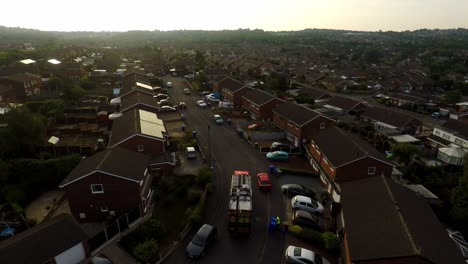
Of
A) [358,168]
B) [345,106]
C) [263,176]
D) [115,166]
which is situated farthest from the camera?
[345,106]

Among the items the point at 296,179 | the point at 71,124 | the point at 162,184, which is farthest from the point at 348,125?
the point at 71,124

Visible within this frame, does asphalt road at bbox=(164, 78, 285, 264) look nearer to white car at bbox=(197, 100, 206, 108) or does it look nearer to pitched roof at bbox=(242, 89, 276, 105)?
pitched roof at bbox=(242, 89, 276, 105)

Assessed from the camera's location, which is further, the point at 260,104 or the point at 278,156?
the point at 260,104

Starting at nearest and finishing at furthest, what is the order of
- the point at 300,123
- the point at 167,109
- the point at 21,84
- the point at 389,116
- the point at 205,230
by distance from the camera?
the point at 205,230
the point at 300,123
the point at 389,116
the point at 167,109
the point at 21,84

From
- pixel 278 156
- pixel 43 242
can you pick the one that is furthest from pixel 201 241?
pixel 278 156

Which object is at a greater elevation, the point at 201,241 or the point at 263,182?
the point at 263,182

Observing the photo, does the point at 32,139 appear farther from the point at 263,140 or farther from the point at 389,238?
the point at 389,238

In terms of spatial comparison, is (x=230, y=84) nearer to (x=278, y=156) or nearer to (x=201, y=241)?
(x=278, y=156)

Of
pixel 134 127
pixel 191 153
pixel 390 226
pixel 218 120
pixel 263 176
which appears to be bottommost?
pixel 263 176
